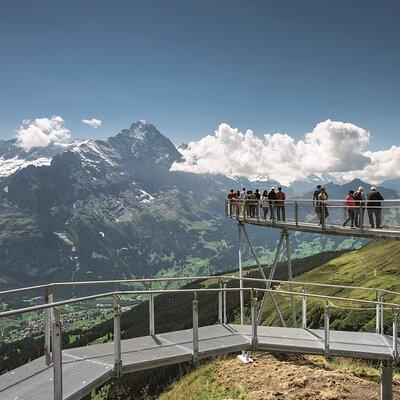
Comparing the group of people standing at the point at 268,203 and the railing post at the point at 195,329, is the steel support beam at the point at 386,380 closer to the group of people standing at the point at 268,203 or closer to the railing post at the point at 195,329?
the railing post at the point at 195,329

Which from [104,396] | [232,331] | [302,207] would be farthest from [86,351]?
[104,396]

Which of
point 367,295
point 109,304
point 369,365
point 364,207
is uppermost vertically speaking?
point 364,207

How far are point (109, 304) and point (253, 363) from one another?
14.7 m

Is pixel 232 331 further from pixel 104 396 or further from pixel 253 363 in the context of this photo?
pixel 104 396

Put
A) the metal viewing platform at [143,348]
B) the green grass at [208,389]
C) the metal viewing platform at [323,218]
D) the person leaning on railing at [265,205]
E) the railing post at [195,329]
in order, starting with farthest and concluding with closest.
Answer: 1. the person leaning on railing at [265,205]
2. the metal viewing platform at [323,218]
3. the green grass at [208,389]
4. the railing post at [195,329]
5. the metal viewing platform at [143,348]

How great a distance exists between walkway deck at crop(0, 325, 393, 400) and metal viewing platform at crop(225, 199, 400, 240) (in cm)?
812

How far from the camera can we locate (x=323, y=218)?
30.0m

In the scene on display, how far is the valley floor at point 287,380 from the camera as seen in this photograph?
2083cm

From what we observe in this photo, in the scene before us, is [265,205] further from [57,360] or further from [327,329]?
[57,360]

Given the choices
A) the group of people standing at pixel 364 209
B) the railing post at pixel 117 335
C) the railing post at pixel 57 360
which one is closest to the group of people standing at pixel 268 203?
the group of people standing at pixel 364 209

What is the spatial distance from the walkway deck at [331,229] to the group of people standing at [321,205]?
1.65ft

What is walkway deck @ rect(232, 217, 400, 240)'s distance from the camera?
25.0 metres

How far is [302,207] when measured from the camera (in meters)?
32.7

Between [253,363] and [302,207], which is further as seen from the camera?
[302,207]
